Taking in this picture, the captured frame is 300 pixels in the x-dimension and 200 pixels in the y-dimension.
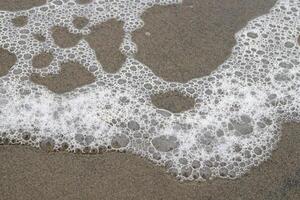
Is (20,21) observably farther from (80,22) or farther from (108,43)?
(108,43)

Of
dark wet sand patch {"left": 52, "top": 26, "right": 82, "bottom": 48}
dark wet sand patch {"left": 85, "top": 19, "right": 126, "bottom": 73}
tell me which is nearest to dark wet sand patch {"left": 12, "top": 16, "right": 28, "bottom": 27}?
dark wet sand patch {"left": 52, "top": 26, "right": 82, "bottom": 48}

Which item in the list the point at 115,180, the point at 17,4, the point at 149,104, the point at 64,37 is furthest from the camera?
the point at 17,4

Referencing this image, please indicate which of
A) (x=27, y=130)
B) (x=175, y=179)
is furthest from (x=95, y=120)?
(x=175, y=179)

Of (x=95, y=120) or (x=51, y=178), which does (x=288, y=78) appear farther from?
(x=51, y=178)

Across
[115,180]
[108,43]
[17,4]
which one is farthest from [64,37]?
[115,180]

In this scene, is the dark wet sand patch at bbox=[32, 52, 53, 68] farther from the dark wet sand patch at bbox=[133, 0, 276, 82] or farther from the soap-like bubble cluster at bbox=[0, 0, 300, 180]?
the dark wet sand patch at bbox=[133, 0, 276, 82]

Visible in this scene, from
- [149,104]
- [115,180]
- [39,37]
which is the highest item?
[39,37]
